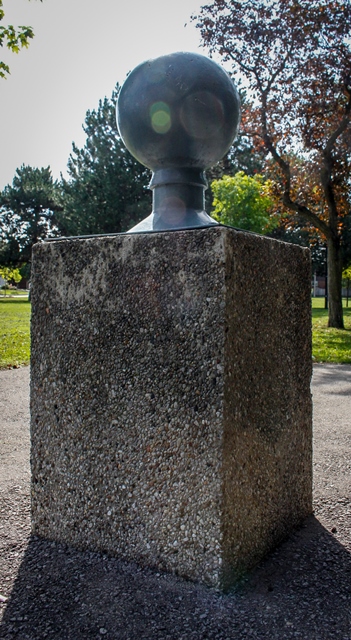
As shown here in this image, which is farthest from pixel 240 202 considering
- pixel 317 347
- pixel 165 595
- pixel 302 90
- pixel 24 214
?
pixel 24 214

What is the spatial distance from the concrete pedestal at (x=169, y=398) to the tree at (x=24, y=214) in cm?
4306

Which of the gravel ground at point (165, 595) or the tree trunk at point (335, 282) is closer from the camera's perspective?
the gravel ground at point (165, 595)

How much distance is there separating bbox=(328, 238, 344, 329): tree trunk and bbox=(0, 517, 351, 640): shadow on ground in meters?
14.1

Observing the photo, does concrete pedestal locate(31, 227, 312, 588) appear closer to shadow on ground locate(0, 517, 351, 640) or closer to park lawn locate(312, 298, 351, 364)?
shadow on ground locate(0, 517, 351, 640)

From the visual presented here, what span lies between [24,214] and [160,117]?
44914 millimetres

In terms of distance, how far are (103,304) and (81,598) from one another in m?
1.20

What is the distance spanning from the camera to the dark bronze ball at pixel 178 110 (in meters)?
2.38

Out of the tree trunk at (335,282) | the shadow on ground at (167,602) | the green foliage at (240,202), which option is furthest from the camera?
the green foliage at (240,202)

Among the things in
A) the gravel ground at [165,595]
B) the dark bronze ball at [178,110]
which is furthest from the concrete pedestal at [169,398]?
the dark bronze ball at [178,110]

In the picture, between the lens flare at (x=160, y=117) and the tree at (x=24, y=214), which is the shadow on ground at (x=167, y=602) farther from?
the tree at (x=24, y=214)

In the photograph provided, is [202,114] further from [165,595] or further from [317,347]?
[317,347]

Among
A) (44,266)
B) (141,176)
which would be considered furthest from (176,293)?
(141,176)

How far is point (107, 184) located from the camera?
27578mm

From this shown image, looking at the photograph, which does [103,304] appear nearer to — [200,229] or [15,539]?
[200,229]
